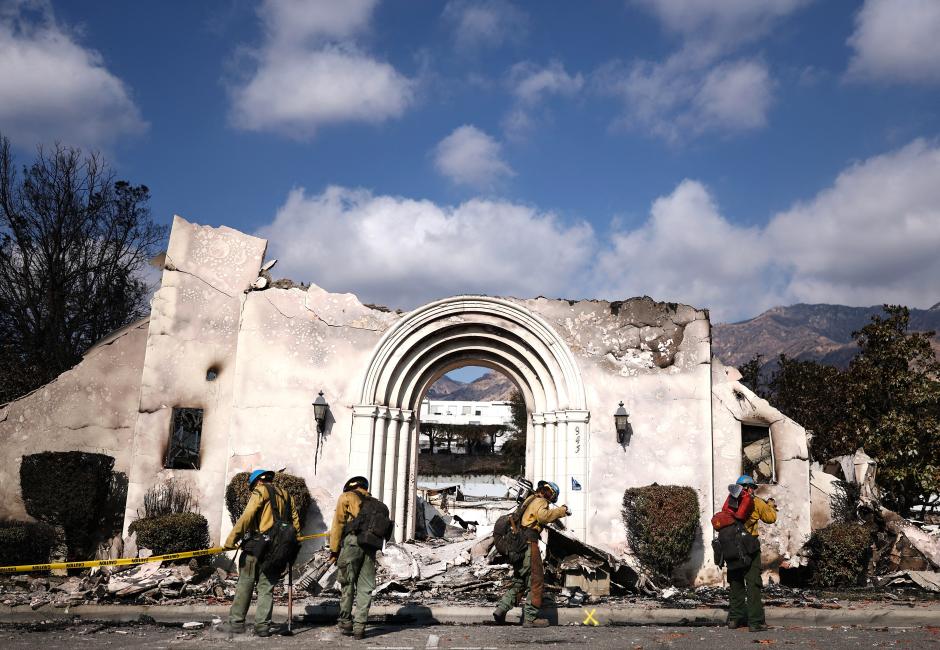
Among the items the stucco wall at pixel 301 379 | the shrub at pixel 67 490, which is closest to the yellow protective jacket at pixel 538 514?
the stucco wall at pixel 301 379

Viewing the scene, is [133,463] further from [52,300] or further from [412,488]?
[52,300]

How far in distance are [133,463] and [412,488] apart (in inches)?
175

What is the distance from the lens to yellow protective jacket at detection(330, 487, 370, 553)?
7727 mm

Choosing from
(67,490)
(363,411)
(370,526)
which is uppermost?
(363,411)

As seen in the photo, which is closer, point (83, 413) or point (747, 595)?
point (747, 595)

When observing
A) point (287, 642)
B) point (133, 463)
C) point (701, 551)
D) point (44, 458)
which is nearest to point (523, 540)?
point (287, 642)

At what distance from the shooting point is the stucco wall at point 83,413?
41.4ft

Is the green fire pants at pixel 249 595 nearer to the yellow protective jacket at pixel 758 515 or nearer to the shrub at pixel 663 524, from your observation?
the yellow protective jacket at pixel 758 515

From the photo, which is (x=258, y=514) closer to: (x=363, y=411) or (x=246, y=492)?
(x=246, y=492)

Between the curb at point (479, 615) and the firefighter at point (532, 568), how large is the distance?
14.5 inches

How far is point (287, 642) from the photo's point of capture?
7043 millimetres

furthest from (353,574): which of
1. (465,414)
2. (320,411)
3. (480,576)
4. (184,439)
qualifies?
(465,414)

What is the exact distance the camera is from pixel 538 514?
8.34 metres

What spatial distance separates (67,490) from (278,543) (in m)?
6.04
